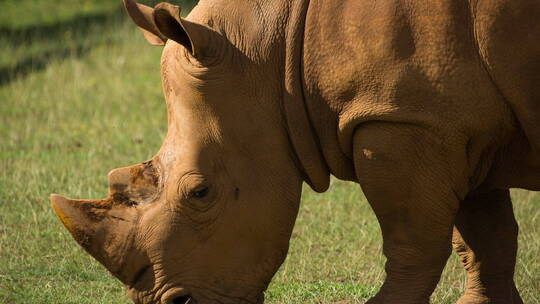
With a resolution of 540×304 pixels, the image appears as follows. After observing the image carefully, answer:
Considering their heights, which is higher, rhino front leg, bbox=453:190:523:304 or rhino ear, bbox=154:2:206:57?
rhino ear, bbox=154:2:206:57

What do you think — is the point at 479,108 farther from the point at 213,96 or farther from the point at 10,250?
the point at 10,250

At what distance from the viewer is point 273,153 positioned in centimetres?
486

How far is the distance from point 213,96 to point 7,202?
155 inches

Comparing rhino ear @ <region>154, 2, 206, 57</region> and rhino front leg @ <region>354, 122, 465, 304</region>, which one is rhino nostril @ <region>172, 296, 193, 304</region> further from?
rhino ear @ <region>154, 2, 206, 57</region>

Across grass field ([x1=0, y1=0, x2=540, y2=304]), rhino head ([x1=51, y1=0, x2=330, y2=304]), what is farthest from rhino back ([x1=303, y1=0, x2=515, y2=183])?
grass field ([x1=0, y1=0, x2=540, y2=304])

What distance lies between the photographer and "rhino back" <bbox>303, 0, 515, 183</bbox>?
177 inches

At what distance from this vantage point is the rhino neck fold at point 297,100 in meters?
4.72

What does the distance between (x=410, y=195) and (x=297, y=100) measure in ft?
2.14

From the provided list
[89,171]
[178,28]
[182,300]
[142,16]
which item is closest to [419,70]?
[178,28]

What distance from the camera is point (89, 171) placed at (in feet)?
29.9

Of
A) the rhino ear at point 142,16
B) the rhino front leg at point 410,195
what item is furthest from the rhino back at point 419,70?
the rhino ear at point 142,16

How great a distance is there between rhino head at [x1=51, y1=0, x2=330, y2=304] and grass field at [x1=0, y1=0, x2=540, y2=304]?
1.31m

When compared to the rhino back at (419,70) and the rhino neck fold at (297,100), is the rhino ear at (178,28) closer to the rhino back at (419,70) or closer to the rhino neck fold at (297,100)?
the rhino neck fold at (297,100)

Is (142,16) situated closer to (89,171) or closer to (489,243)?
(489,243)
